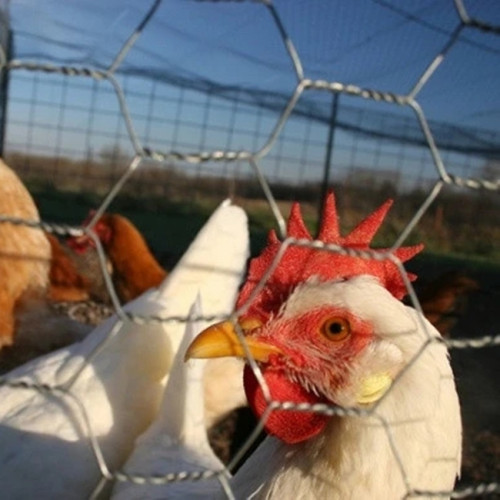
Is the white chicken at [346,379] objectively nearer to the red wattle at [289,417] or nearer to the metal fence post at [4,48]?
the red wattle at [289,417]

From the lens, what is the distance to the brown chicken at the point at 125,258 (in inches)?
110

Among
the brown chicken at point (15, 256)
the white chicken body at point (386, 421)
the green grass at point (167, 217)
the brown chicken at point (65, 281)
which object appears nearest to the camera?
the white chicken body at point (386, 421)

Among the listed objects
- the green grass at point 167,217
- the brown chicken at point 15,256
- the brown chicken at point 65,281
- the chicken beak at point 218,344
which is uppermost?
the chicken beak at point 218,344

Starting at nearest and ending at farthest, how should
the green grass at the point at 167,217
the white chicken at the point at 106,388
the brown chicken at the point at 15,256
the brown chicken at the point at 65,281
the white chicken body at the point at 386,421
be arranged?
the white chicken body at the point at 386,421 < the white chicken at the point at 106,388 < the brown chicken at the point at 15,256 < the brown chicken at the point at 65,281 < the green grass at the point at 167,217

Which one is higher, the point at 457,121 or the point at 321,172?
the point at 457,121

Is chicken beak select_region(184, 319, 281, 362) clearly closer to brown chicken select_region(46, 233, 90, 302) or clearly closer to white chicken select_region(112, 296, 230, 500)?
white chicken select_region(112, 296, 230, 500)

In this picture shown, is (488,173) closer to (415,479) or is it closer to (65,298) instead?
(65,298)

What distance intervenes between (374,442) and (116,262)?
225cm

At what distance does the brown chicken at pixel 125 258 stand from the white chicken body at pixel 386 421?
201 centimetres

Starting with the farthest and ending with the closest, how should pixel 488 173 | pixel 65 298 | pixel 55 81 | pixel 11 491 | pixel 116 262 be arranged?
pixel 55 81, pixel 116 262, pixel 488 173, pixel 65 298, pixel 11 491

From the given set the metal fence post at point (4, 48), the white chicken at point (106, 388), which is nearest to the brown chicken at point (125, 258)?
the metal fence post at point (4, 48)

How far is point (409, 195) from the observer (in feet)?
11.3

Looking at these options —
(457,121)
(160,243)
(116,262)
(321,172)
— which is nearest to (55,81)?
(160,243)

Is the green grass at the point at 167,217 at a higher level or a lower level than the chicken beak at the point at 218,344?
lower
